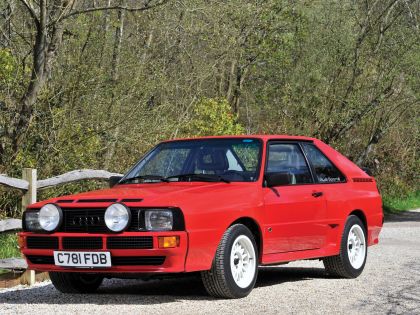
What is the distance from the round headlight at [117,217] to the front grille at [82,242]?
6.8 inches

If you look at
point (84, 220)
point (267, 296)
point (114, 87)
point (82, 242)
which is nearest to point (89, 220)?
point (84, 220)

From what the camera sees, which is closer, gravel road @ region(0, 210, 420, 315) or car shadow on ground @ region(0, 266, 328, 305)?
gravel road @ region(0, 210, 420, 315)

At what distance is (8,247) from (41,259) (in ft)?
12.6

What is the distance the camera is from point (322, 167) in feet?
35.5

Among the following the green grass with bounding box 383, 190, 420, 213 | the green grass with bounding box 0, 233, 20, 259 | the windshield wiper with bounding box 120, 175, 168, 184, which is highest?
the windshield wiper with bounding box 120, 175, 168, 184

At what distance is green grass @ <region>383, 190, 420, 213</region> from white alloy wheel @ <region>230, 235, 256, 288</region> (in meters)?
18.1

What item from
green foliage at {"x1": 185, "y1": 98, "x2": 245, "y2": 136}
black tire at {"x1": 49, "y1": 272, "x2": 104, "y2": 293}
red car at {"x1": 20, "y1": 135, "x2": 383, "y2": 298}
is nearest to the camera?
red car at {"x1": 20, "y1": 135, "x2": 383, "y2": 298}

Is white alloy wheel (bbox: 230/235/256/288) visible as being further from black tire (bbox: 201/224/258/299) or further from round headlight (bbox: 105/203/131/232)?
round headlight (bbox: 105/203/131/232)

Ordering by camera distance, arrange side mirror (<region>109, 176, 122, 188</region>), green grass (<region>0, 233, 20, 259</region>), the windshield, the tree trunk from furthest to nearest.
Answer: the tree trunk → green grass (<region>0, 233, 20, 259</region>) → side mirror (<region>109, 176, 122, 188</region>) → the windshield

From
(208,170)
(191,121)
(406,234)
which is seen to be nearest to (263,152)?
(208,170)

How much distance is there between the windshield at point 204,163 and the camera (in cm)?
960

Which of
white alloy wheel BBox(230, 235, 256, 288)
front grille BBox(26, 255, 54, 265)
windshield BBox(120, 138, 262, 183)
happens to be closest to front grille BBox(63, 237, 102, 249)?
front grille BBox(26, 255, 54, 265)

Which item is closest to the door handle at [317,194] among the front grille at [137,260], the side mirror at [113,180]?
the side mirror at [113,180]

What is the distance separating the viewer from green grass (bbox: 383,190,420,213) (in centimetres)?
2751
